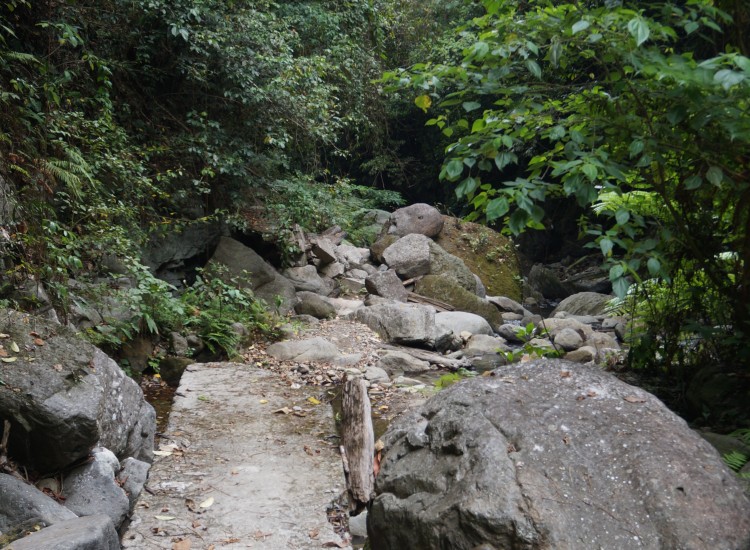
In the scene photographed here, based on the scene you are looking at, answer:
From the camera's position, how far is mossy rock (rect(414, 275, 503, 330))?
38.3ft

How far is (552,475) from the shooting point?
247 centimetres

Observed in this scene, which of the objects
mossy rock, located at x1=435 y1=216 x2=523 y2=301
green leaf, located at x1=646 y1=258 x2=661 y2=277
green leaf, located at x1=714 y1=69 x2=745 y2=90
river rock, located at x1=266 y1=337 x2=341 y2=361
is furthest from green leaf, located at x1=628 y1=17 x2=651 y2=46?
mossy rock, located at x1=435 y1=216 x2=523 y2=301

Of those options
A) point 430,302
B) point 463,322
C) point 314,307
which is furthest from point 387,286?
point 314,307

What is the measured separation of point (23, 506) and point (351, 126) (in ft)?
30.8

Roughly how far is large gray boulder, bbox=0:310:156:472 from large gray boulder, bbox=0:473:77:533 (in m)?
0.30

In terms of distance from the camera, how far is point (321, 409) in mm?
5484

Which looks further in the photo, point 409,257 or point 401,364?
point 409,257

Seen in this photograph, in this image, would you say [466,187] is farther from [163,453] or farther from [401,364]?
[401,364]

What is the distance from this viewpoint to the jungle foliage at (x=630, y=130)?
264 centimetres

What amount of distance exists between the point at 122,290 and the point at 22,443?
299 cm

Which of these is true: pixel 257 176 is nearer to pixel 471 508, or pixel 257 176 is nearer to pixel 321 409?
pixel 321 409

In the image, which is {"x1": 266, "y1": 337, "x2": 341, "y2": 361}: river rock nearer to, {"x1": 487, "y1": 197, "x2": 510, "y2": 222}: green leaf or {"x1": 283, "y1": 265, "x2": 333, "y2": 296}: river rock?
{"x1": 283, "y1": 265, "x2": 333, "y2": 296}: river rock

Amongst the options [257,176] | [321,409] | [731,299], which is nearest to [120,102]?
[257,176]

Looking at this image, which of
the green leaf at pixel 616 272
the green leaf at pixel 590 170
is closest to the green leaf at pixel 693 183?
the green leaf at pixel 616 272
